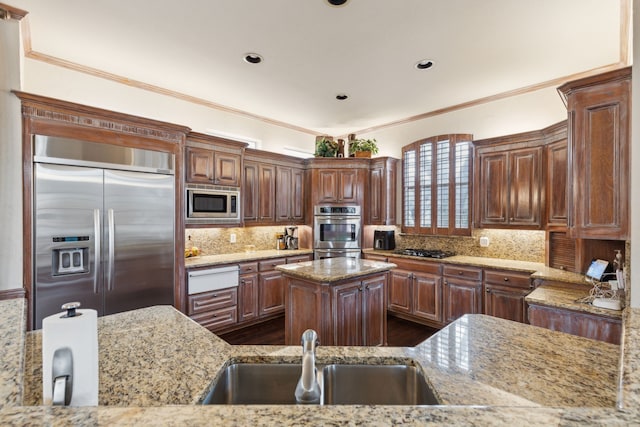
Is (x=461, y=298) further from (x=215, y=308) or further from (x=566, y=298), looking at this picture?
(x=215, y=308)

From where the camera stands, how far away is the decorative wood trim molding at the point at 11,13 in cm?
224

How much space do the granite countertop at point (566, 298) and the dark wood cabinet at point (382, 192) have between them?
93.0 inches

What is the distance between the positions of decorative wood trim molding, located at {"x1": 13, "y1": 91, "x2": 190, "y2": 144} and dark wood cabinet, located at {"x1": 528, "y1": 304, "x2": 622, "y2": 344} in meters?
3.96

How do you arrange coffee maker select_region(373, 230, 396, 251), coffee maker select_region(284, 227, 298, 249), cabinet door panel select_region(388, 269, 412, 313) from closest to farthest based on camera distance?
cabinet door panel select_region(388, 269, 412, 313)
coffee maker select_region(373, 230, 396, 251)
coffee maker select_region(284, 227, 298, 249)

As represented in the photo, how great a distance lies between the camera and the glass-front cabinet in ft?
13.5

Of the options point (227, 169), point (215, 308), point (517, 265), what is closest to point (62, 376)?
point (215, 308)

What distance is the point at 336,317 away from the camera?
2688 mm

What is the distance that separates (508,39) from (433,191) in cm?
213

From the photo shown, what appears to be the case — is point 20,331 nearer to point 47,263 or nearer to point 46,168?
point 47,263

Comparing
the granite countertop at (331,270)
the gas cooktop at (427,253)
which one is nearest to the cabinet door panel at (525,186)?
the gas cooktop at (427,253)

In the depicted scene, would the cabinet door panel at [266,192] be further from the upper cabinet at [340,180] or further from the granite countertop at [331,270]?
the granite countertop at [331,270]

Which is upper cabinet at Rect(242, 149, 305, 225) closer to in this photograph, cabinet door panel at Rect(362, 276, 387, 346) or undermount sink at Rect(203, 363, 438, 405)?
cabinet door panel at Rect(362, 276, 387, 346)

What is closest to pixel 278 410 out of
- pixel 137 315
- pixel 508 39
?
pixel 137 315

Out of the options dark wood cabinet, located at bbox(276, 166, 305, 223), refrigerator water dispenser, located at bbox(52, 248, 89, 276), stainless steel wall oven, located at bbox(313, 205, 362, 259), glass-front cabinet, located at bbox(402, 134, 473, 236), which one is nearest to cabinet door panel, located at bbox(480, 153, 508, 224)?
glass-front cabinet, located at bbox(402, 134, 473, 236)
